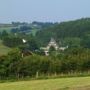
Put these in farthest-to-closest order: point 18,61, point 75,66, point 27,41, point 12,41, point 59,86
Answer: point 27,41
point 12,41
point 18,61
point 75,66
point 59,86

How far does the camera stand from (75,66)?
33.4m

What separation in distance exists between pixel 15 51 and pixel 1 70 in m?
5.23

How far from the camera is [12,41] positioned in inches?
3191

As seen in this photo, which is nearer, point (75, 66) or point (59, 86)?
point (59, 86)

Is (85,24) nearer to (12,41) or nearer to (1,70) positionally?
(12,41)

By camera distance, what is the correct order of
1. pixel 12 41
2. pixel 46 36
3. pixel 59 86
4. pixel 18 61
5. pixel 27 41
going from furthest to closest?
pixel 46 36
pixel 27 41
pixel 12 41
pixel 18 61
pixel 59 86

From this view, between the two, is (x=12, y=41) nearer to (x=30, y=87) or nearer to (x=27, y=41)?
(x=27, y=41)

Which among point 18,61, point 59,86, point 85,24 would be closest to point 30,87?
point 59,86

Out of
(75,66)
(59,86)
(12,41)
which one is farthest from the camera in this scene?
(12,41)

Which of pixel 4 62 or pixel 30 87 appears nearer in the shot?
pixel 30 87

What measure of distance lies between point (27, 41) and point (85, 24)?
90.1ft

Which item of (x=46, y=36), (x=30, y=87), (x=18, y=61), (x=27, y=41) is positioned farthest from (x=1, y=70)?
(x=46, y=36)

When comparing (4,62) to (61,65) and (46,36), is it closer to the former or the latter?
(61,65)

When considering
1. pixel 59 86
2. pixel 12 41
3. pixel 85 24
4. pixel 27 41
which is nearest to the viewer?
pixel 59 86
